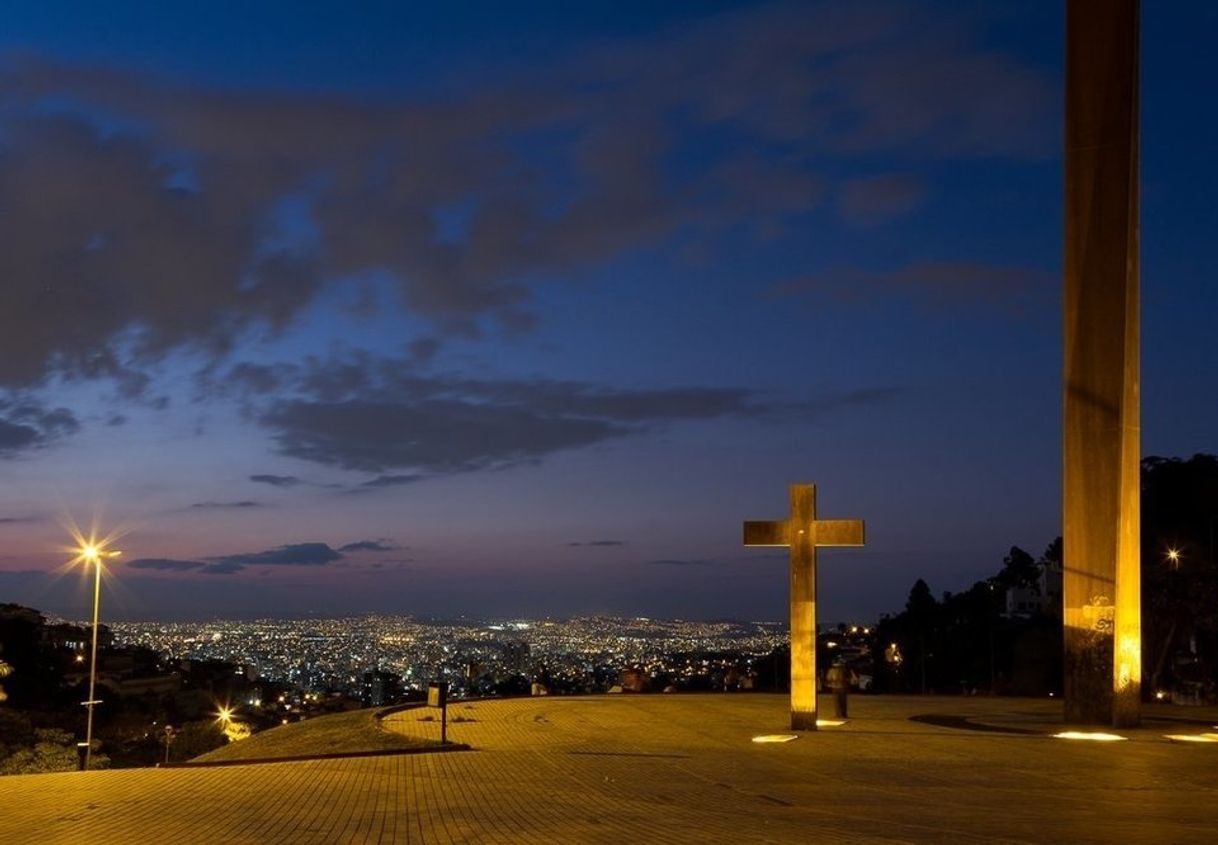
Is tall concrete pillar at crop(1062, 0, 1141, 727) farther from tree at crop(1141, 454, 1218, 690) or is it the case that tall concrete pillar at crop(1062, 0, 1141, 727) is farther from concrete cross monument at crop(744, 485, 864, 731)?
tree at crop(1141, 454, 1218, 690)

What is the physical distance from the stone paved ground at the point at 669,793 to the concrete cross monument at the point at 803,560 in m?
0.71

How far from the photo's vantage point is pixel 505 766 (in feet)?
55.4

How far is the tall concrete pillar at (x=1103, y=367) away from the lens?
22969 mm

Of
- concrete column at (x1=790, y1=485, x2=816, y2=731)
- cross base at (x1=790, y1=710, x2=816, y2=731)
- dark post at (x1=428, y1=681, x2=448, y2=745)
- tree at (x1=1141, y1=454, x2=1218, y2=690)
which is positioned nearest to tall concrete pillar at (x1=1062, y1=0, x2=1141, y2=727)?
cross base at (x1=790, y1=710, x2=816, y2=731)

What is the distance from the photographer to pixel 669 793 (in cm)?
1439

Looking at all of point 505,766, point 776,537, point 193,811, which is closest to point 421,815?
point 193,811

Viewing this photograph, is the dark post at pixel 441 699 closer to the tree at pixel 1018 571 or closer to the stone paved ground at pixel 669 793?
the stone paved ground at pixel 669 793

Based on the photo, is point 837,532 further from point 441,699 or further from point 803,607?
point 441,699

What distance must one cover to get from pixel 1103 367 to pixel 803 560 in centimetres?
638

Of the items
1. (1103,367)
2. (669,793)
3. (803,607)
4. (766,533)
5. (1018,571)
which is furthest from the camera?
(1018,571)

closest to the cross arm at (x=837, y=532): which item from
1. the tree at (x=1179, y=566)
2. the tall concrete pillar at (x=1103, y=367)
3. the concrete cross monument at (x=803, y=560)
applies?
the concrete cross monument at (x=803, y=560)

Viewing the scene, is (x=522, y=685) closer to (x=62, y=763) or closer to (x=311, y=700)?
(x=311, y=700)

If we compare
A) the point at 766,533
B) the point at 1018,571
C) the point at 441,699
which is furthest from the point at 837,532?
the point at 1018,571

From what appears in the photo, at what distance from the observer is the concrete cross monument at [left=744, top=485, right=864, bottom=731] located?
2177 centimetres
